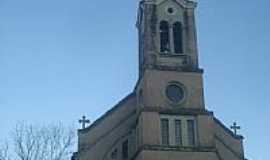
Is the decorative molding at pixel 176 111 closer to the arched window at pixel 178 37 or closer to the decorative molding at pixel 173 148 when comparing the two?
the decorative molding at pixel 173 148

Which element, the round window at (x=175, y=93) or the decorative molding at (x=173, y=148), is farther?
the round window at (x=175, y=93)

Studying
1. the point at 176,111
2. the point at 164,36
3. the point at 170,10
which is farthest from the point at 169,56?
the point at 176,111

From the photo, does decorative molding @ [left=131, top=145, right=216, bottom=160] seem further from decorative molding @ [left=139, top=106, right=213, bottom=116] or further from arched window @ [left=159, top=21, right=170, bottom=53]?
arched window @ [left=159, top=21, right=170, bottom=53]

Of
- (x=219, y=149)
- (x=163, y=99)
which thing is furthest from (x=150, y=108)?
(x=219, y=149)

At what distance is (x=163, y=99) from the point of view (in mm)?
42156

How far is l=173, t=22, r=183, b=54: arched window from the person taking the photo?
1753 inches

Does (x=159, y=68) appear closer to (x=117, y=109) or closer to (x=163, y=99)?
(x=163, y=99)

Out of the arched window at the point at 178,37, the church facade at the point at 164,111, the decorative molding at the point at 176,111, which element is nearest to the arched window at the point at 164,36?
the church facade at the point at 164,111

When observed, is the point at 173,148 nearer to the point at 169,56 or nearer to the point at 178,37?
the point at 169,56

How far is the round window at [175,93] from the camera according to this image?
42.5 m

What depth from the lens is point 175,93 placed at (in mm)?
42844

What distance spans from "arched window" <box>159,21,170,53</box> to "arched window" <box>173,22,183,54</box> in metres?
0.52

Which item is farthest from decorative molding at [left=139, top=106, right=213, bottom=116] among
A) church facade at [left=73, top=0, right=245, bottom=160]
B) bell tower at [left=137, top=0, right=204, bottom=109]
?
bell tower at [left=137, top=0, right=204, bottom=109]

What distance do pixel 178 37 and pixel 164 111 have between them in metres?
6.33
